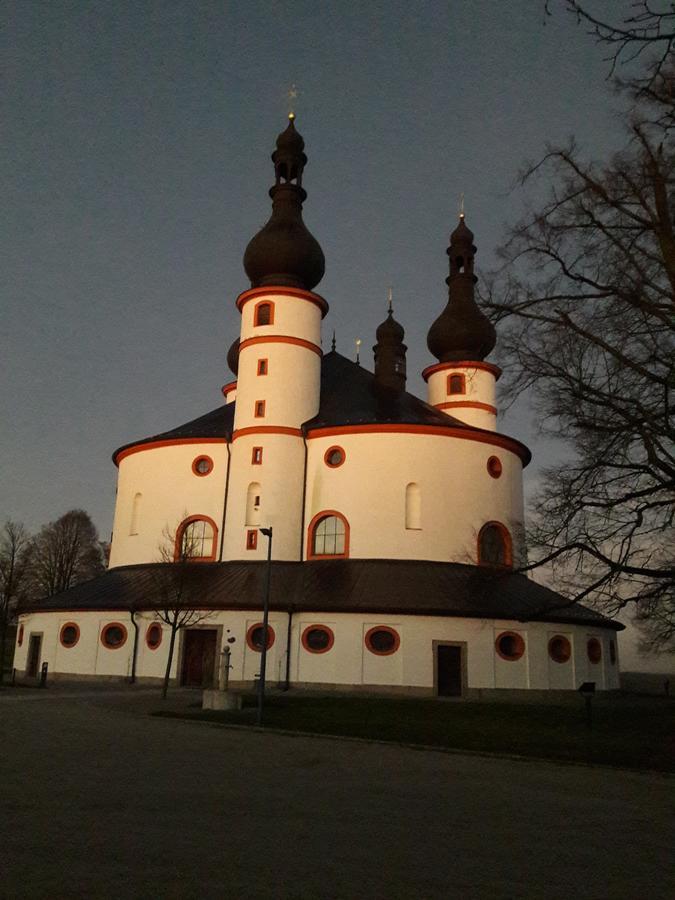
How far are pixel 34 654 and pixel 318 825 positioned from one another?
2991cm

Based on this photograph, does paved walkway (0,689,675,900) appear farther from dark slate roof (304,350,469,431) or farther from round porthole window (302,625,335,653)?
dark slate roof (304,350,469,431)

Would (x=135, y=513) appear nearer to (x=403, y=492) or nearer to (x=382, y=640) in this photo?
(x=403, y=492)

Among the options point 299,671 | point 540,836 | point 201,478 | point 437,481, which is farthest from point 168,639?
point 540,836

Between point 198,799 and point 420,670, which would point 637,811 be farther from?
point 420,670

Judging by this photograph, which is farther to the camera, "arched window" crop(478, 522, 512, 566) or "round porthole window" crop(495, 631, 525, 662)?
"arched window" crop(478, 522, 512, 566)

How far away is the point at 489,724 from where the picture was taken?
19.2 metres

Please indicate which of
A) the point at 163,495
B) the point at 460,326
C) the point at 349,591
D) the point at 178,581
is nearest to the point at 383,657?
the point at 349,591

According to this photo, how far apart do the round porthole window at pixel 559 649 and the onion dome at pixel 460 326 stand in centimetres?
1654

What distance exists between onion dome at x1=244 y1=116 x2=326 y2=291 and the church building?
3.6 inches

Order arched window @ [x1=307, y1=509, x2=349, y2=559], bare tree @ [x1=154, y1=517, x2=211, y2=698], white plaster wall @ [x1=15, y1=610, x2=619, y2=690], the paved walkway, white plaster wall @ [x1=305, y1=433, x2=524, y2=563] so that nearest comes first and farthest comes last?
the paved walkway < bare tree @ [x1=154, y1=517, x2=211, y2=698] < white plaster wall @ [x1=15, y1=610, x2=619, y2=690] < white plaster wall @ [x1=305, y1=433, x2=524, y2=563] < arched window @ [x1=307, y1=509, x2=349, y2=559]

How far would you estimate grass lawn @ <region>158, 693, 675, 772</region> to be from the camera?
1505 centimetres

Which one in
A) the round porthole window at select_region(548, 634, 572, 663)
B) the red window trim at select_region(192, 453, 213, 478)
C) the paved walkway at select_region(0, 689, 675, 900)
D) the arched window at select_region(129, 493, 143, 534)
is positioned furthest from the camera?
the arched window at select_region(129, 493, 143, 534)

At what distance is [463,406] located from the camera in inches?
1656

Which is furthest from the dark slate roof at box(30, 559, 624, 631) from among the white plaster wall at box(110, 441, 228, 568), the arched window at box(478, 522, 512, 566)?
the white plaster wall at box(110, 441, 228, 568)
